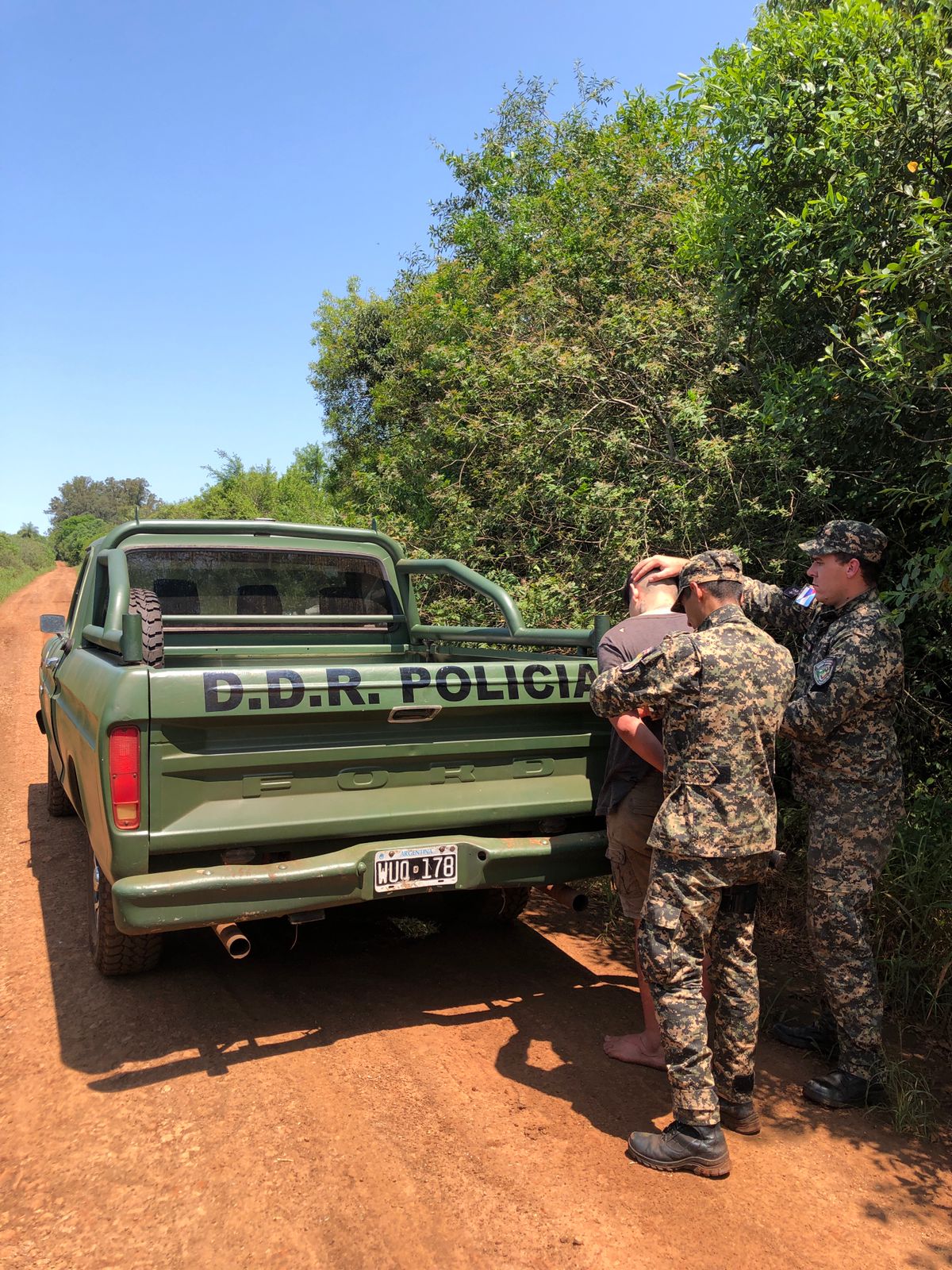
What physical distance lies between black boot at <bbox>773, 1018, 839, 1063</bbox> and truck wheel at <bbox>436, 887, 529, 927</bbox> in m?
1.41

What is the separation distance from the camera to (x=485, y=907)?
189 inches

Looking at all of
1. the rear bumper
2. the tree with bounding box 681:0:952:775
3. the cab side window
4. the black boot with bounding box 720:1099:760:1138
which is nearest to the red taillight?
the rear bumper

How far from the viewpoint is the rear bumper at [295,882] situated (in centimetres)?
312

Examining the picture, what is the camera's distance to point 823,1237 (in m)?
2.53

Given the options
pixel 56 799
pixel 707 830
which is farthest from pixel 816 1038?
pixel 56 799

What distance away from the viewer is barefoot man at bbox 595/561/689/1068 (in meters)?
3.46

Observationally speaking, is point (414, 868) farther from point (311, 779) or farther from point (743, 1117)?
point (743, 1117)

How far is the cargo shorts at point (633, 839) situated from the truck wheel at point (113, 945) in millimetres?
1916

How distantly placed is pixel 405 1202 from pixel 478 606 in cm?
551

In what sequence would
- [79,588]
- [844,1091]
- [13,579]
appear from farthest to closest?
[13,579], [79,588], [844,1091]

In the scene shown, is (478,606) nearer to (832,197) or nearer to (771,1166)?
(832,197)

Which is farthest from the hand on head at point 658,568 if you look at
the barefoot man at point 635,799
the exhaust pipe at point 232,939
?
the exhaust pipe at point 232,939

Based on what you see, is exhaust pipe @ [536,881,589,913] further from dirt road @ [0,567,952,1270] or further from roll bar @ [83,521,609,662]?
roll bar @ [83,521,609,662]

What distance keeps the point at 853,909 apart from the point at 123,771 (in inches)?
99.6
